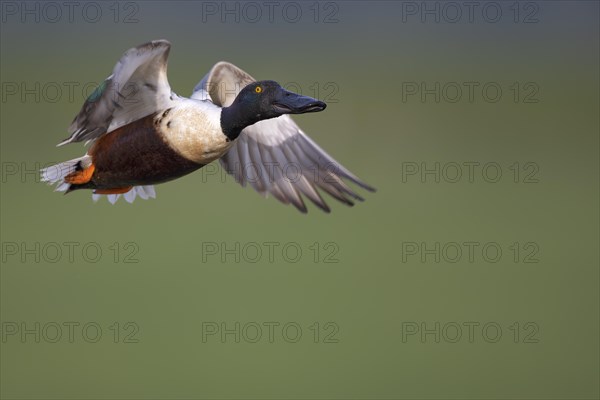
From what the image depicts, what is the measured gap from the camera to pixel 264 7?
11.6m

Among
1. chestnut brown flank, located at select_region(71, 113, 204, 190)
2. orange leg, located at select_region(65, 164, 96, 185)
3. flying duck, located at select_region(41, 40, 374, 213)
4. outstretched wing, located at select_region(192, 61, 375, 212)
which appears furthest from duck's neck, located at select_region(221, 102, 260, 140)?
outstretched wing, located at select_region(192, 61, 375, 212)

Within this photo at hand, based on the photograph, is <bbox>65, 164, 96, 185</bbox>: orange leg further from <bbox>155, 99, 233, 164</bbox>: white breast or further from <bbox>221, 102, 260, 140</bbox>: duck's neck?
<bbox>221, 102, 260, 140</bbox>: duck's neck

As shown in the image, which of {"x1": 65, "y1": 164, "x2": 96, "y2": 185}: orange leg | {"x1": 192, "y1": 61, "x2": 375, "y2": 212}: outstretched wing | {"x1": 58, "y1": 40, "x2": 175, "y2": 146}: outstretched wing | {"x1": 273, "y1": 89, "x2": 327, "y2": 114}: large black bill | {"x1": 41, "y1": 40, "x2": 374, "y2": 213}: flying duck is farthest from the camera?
{"x1": 192, "y1": 61, "x2": 375, "y2": 212}: outstretched wing

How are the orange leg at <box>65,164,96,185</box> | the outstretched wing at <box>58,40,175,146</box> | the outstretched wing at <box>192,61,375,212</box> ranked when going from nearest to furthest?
1. the outstretched wing at <box>58,40,175,146</box>
2. the orange leg at <box>65,164,96,185</box>
3. the outstretched wing at <box>192,61,375,212</box>

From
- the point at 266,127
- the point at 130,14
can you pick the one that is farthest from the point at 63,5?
the point at 266,127

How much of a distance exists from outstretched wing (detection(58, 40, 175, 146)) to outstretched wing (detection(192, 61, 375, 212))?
0.41 meters

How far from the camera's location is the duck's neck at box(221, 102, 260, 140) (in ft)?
7.58

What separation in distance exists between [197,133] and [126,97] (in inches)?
10.0

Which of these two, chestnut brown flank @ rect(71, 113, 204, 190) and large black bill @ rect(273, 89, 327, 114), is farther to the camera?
chestnut brown flank @ rect(71, 113, 204, 190)

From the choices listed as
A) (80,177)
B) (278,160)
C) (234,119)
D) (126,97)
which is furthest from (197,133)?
(278,160)

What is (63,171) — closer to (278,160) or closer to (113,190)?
(113,190)

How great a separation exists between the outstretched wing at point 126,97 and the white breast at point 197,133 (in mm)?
90

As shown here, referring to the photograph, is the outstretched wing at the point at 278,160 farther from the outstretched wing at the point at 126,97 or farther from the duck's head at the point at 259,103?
the duck's head at the point at 259,103

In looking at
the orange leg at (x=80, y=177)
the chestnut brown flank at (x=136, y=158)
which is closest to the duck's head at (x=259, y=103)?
the chestnut brown flank at (x=136, y=158)
